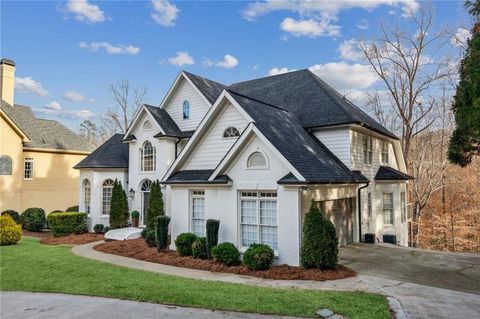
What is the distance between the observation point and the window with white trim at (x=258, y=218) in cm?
1250

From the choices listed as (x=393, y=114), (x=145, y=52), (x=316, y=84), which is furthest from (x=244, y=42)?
(x=393, y=114)

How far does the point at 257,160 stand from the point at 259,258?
3679 mm

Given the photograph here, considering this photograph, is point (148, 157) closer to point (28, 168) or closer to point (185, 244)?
point (185, 244)

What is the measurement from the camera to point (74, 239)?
63.7ft

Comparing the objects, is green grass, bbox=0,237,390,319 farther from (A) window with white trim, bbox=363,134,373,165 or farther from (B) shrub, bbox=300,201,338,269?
(A) window with white trim, bbox=363,134,373,165

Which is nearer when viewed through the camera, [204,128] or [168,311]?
[168,311]

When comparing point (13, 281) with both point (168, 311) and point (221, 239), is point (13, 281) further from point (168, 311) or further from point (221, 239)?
point (221, 239)

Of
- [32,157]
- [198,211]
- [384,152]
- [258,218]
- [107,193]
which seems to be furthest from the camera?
[32,157]

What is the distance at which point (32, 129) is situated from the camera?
96.6 ft

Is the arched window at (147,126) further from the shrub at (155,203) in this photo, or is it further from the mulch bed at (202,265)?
the mulch bed at (202,265)

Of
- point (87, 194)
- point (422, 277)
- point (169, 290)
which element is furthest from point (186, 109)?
point (422, 277)

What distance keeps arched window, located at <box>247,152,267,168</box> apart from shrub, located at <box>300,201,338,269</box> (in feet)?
8.59

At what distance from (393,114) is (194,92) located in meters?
22.5

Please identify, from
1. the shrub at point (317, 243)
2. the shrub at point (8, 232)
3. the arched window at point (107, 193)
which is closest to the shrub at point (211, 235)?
the shrub at point (317, 243)
